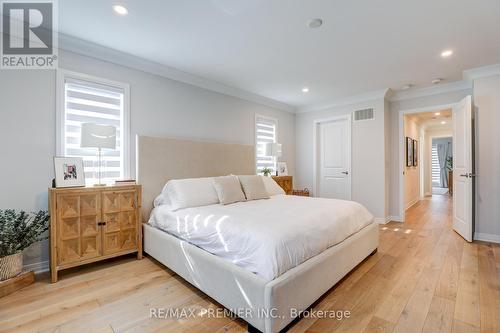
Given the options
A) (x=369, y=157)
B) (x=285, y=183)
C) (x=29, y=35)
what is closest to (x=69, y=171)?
(x=29, y=35)

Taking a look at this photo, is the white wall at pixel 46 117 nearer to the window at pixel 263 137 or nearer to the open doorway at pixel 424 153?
the window at pixel 263 137

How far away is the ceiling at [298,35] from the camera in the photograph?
2.08 meters

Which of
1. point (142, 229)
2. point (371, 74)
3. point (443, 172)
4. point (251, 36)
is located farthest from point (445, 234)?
point (443, 172)

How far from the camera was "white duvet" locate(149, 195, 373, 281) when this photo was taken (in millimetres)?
1647

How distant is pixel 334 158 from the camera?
16.9ft

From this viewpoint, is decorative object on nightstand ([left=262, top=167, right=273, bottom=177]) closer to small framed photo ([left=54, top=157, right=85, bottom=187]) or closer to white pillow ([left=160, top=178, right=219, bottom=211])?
white pillow ([left=160, top=178, right=219, bottom=211])

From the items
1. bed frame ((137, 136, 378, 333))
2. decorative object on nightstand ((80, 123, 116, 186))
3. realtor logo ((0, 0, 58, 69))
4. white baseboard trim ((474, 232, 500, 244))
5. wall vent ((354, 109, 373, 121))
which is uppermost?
realtor logo ((0, 0, 58, 69))

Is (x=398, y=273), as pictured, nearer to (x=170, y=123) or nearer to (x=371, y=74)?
(x=371, y=74)

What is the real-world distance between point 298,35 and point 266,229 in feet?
6.71

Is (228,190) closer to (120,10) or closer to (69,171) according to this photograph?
(69,171)

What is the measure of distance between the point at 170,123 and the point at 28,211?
6.03 ft

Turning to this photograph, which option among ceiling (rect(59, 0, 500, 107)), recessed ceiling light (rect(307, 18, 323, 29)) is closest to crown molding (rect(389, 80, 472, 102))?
ceiling (rect(59, 0, 500, 107))

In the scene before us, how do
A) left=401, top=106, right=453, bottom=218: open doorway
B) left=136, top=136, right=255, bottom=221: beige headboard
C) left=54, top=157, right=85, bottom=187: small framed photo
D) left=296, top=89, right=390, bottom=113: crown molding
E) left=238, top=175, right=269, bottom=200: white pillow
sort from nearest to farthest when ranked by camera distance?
left=54, top=157, right=85, bottom=187: small framed photo, left=136, top=136, right=255, bottom=221: beige headboard, left=238, top=175, right=269, bottom=200: white pillow, left=296, top=89, right=390, bottom=113: crown molding, left=401, top=106, right=453, bottom=218: open doorway

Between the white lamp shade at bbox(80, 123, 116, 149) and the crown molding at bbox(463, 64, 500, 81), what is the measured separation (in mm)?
4865
